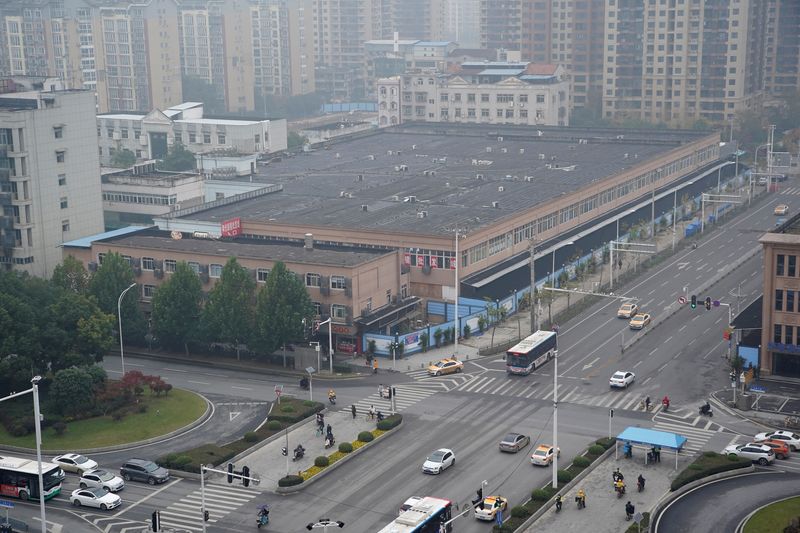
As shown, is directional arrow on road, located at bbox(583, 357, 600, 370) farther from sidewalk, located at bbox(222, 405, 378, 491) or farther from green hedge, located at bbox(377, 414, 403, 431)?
sidewalk, located at bbox(222, 405, 378, 491)

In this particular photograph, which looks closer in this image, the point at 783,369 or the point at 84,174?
the point at 783,369

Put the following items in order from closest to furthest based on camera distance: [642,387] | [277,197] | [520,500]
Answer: [520,500] → [642,387] → [277,197]

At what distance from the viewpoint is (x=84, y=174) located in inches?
5320

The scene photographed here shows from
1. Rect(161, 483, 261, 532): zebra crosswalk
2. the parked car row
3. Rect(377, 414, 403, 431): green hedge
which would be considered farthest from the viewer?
Rect(377, 414, 403, 431): green hedge

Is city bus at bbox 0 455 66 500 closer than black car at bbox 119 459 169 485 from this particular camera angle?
Yes

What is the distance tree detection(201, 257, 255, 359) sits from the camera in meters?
104

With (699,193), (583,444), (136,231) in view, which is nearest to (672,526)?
(583,444)

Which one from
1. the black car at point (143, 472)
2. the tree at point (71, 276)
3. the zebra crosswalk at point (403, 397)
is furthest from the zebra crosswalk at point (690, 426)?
the tree at point (71, 276)

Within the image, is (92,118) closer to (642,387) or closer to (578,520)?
(642,387)

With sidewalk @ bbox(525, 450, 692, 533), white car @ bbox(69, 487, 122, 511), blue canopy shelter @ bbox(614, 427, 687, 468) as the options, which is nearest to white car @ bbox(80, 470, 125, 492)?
white car @ bbox(69, 487, 122, 511)

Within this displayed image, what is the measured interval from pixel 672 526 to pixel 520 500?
1027 cm

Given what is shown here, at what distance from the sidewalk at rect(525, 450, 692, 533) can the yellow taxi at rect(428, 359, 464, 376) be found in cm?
2441

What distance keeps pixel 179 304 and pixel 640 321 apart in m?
47.1

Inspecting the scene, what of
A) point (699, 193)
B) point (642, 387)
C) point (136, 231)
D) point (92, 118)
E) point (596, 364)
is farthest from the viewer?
point (699, 193)
